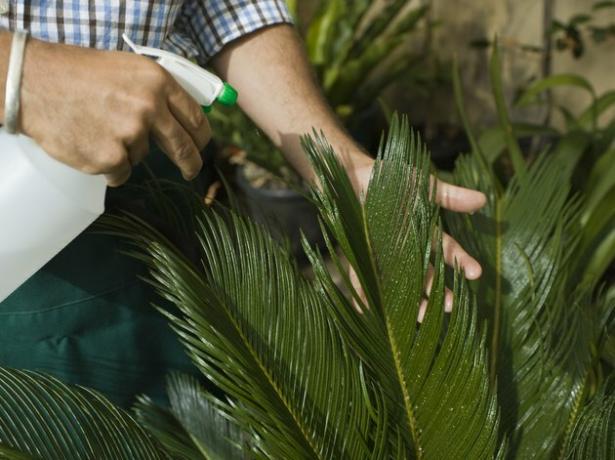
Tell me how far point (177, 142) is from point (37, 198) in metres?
0.12

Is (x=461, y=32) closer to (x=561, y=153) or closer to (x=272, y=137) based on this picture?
(x=561, y=153)

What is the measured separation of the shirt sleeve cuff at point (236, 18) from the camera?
2.69 ft

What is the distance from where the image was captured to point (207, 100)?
0.60 meters

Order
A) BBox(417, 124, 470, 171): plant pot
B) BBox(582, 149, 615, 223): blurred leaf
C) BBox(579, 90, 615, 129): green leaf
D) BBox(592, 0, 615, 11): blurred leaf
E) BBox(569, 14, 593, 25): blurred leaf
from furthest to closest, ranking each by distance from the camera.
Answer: BBox(417, 124, 470, 171): plant pot, BBox(569, 14, 593, 25): blurred leaf, BBox(592, 0, 615, 11): blurred leaf, BBox(579, 90, 615, 129): green leaf, BBox(582, 149, 615, 223): blurred leaf

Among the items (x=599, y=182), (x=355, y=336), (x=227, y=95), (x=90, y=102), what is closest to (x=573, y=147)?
(x=599, y=182)

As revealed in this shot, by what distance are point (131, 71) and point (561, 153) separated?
3.15ft

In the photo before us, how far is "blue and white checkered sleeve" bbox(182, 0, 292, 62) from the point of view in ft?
2.69

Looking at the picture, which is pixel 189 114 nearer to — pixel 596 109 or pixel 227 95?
pixel 227 95

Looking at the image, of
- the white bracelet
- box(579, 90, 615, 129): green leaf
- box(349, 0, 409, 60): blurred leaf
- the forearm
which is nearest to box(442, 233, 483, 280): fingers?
the forearm

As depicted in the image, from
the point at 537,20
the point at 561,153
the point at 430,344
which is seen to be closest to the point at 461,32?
the point at 537,20

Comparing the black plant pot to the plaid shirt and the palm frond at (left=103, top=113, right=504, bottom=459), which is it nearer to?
the plaid shirt

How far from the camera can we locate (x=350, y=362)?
0.69 metres

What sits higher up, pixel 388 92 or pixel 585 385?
pixel 585 385

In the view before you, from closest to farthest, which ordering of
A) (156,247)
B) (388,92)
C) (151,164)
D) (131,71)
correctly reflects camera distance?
1. (131,71)
2. (156,247)
3. (151,164)
4. (388,92)
